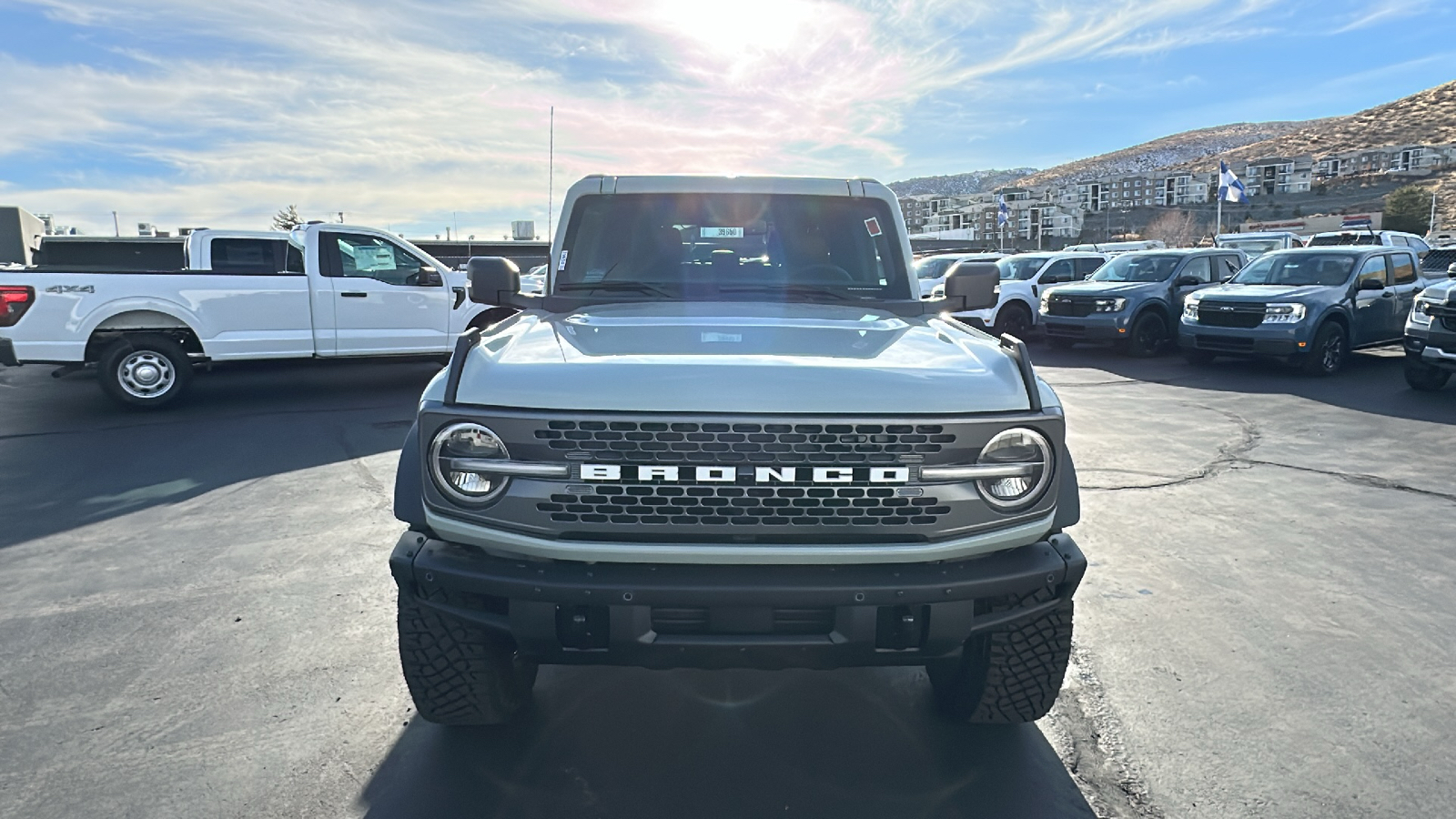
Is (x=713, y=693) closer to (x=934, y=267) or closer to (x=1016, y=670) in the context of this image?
(x=1016, y=670)

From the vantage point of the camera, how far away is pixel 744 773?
9.20 feet

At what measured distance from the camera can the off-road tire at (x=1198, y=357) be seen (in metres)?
13.0

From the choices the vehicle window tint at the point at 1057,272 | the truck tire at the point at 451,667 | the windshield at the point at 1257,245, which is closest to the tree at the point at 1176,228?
the windshield at the point at 1257,245

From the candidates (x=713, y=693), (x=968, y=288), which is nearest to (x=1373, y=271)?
(x=968, y=288)

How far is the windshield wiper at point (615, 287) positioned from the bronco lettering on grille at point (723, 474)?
4.97ft

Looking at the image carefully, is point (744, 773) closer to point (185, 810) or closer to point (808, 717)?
point (808, 717)

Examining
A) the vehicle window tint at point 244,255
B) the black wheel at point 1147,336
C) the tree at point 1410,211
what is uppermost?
the tree at point 1410,211

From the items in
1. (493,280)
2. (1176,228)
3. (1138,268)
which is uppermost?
(1176,228)

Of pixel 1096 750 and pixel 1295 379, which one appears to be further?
pixel 1295 379

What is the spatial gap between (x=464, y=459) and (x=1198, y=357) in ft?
43.8

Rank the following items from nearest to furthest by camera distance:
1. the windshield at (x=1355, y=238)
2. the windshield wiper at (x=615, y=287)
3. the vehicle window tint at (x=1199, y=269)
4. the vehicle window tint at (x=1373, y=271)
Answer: the windshield wiper at (x=615, y=287) < the vehicle window tint at (x=1373, y=271) < the vehicle window tint at (x=1199, y=269) < the windshield at (x=1355, y=238)

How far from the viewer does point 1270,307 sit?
11805 millimetres

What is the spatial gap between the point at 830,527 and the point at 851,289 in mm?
1716

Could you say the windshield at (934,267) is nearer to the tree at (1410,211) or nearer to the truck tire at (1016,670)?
the truck tire at (1016,670)
